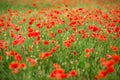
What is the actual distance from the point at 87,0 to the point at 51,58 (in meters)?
11.3

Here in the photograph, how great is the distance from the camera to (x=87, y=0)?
1416 cm

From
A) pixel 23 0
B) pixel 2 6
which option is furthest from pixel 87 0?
pixel 2 6

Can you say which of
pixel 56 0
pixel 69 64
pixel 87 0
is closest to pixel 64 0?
pixel 56 0

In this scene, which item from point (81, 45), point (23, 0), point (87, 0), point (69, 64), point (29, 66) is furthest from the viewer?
point (87, 0)

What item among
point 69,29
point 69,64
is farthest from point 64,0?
point 69,64

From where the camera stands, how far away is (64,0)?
1341 cm

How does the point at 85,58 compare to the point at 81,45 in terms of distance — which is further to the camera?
the point at 81,45

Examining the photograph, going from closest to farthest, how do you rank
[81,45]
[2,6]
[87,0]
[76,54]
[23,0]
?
[76,54]
[81,45]
[2,6]
[23,0]
[87,0]

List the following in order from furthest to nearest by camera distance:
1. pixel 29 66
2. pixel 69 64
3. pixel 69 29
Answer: pixel 69 29
pixel 69 64
pixel 29 66

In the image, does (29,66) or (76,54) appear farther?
(76,54)

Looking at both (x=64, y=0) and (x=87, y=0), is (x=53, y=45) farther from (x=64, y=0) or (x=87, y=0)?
(x=87, y=0)

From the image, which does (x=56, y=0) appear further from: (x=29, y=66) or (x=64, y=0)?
(x=29, y=66)

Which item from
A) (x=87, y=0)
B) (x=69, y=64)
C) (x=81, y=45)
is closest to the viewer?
(x=69, y=64)

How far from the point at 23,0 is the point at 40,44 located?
9382mm
